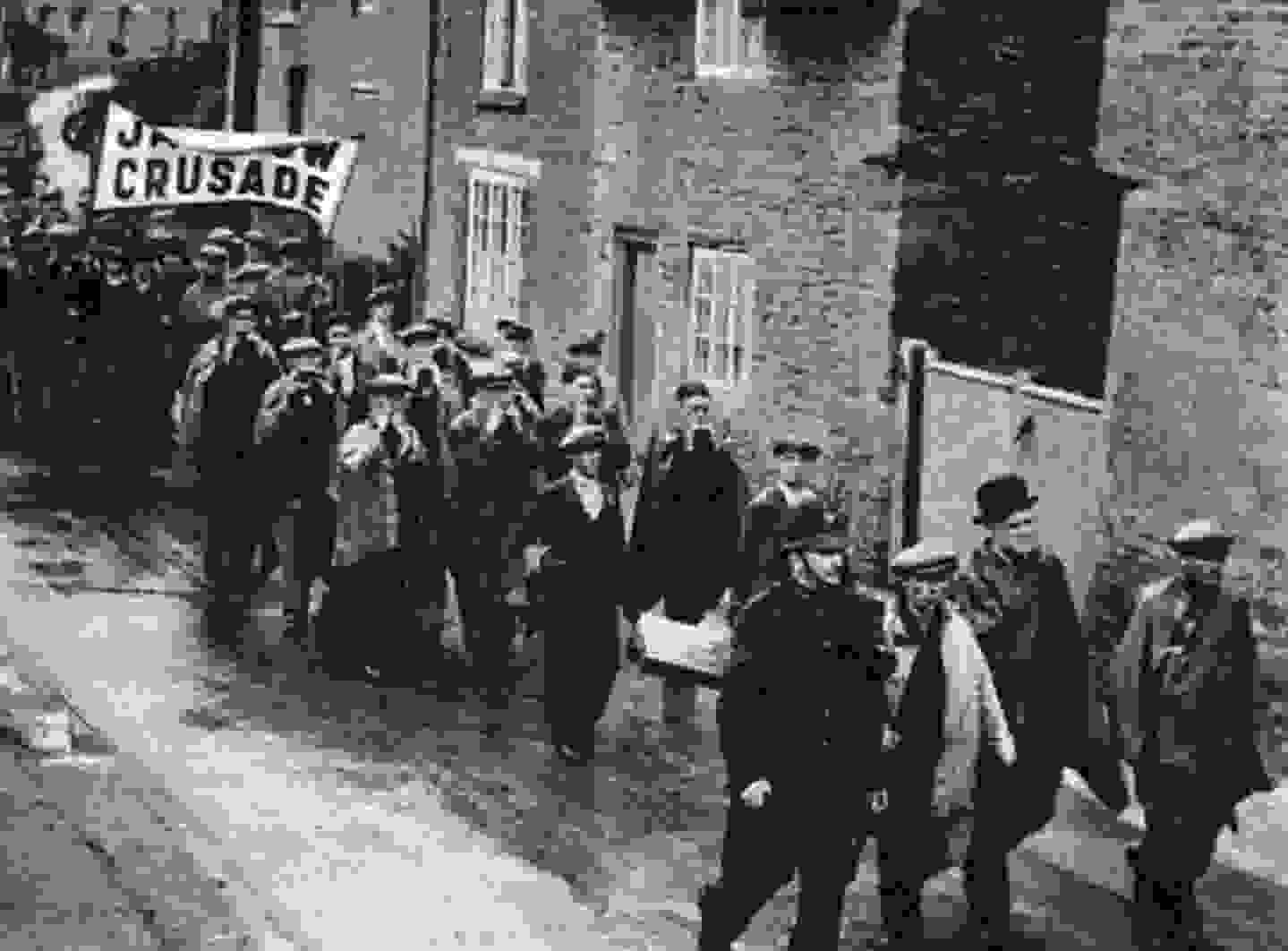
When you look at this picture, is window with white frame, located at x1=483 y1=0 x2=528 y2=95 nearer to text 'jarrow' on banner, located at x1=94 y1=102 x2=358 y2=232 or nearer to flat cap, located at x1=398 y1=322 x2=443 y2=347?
text 'jarrow' on banner, located at x1=94 y1=102 x2=358 y2=232

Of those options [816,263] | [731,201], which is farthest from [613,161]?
[816,263]

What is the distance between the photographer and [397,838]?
1002cm

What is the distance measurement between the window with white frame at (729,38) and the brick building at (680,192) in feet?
0.07

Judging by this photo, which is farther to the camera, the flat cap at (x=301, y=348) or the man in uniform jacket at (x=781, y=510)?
the flat cap at (x=301, y=348)

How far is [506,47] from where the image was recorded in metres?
23.3

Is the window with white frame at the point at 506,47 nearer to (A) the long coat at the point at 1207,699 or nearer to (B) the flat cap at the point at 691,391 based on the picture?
(B) the flat cap at the point at 691,391

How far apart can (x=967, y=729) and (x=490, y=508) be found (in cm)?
559

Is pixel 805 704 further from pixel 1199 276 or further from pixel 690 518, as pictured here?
pixel 1199 276

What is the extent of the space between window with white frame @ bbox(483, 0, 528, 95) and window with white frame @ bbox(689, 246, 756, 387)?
478 cm

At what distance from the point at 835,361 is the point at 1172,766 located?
7823 mm

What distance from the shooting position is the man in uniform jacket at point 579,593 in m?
11.6

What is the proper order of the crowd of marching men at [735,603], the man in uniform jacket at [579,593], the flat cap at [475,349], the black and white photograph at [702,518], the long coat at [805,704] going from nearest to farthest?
the long coat at [805,704], the crowd of marching men at [735,603], the black and white photograph at [702,518], the man in uniform jacket at [579,593], the flat cap at [475,349]

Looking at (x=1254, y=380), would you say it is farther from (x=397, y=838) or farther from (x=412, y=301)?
(x=412, y=301)

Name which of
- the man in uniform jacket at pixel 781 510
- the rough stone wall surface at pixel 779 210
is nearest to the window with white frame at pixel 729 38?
the rough stone wall surface at pixel 779 210
